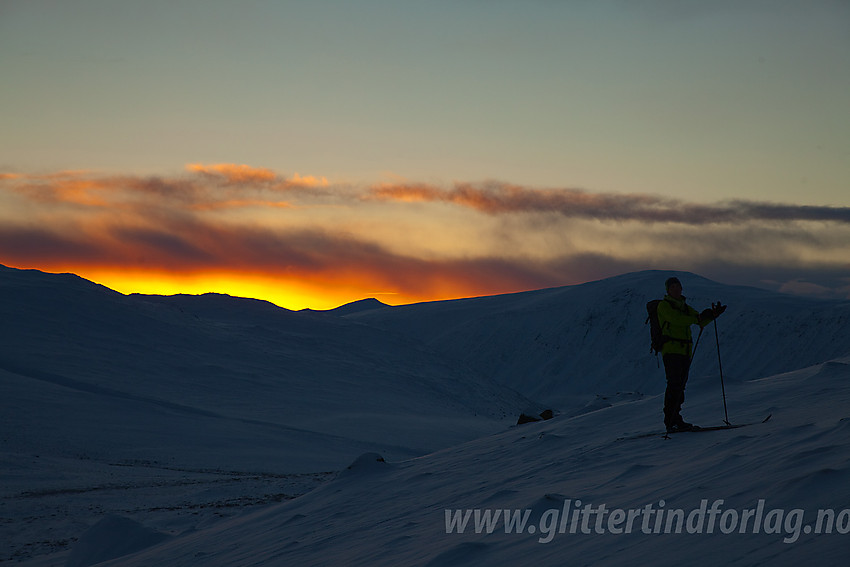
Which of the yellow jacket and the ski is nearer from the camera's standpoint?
the ski

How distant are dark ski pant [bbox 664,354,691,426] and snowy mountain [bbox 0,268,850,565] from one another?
1.11 ft

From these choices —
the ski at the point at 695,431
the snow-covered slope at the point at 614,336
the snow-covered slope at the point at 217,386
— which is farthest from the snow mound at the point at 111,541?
the snow-covered slope at the point at 614,336

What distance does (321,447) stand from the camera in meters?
25.2

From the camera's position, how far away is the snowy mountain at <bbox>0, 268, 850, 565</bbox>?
19.7ft

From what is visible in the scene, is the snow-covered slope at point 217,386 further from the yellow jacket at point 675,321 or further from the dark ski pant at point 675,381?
the yellow jacket at point 675,321

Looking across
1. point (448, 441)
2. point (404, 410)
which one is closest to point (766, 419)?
point (448, 441)

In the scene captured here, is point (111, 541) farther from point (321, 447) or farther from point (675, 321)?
point (321, 447)

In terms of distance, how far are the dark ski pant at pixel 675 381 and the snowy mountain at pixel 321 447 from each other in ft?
1.11

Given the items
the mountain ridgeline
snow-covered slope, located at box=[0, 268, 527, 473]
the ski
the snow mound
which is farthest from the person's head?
snow-covered slope, located at box=[0, 268, 527, 473]

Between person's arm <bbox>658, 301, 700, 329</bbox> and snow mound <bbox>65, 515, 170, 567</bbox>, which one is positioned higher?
person's arm <bbox>658, 301, 700, 329</bbox>

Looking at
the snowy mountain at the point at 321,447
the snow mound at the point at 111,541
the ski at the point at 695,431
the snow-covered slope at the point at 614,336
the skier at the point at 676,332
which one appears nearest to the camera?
the snowy mountain at the point at 321,447

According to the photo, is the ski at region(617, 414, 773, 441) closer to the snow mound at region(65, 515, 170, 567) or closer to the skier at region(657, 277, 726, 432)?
the skier at region(657, 277, 726, 432)

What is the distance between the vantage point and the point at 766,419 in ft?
26.4

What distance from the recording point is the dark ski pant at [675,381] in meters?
8.32
